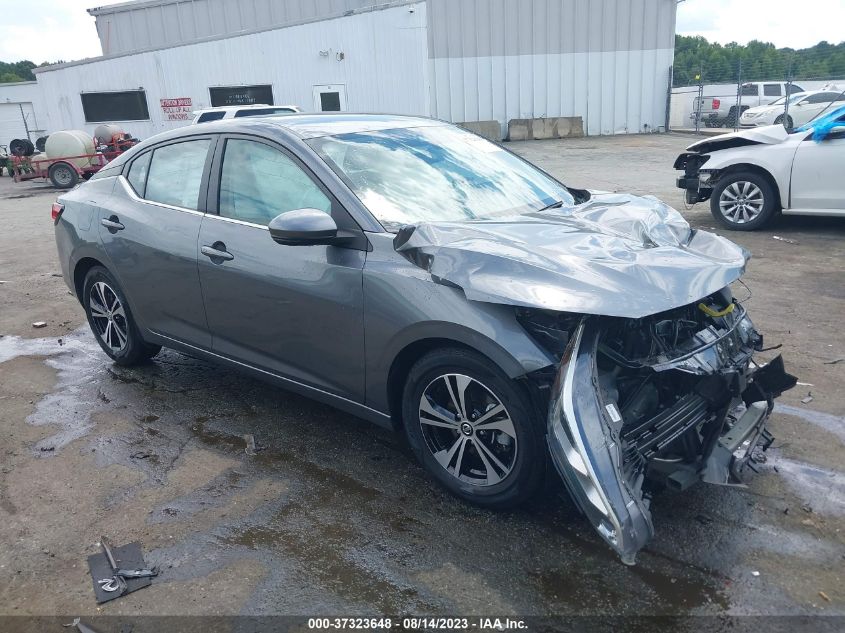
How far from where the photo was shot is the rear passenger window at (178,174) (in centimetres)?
414

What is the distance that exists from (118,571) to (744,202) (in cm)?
818

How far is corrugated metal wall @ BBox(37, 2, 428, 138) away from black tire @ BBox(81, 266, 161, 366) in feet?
62.8

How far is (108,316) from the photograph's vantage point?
498 cm

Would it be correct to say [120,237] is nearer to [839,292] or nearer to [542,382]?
[542,382]

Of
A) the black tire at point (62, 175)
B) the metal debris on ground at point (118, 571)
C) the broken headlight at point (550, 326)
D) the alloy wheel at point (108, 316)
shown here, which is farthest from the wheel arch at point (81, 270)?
the black tire at point (62, 175)

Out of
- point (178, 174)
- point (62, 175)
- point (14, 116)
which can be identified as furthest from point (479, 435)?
point (14, 116)

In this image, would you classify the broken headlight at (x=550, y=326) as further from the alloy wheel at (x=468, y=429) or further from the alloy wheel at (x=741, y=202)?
the alloy wheel at (x=741, y=202)

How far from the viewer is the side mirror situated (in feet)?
10.4

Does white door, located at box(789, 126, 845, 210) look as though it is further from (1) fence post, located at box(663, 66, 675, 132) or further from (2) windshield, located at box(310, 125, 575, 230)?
(1) fence post, located at box(663, 66, 675, 132)

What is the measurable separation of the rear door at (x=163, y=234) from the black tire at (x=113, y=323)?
0.77ft

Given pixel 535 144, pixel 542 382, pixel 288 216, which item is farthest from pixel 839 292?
pixel 535 144

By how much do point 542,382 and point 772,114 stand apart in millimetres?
22781

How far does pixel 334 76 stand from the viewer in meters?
23.0

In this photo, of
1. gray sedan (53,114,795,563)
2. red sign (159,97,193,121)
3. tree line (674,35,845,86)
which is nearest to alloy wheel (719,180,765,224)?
gray sedan (53,114,795,563)
